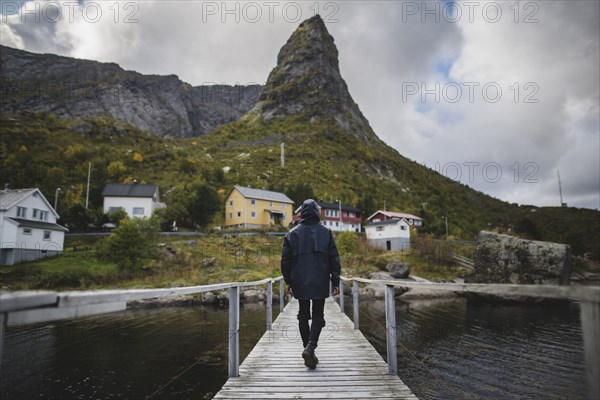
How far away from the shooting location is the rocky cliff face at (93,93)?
15075cm

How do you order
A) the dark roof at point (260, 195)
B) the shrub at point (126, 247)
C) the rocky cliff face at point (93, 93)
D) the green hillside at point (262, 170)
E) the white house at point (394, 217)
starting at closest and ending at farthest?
the shrub at point (126, 247) < the dark roof at point (260, 195) < the white house at point (394, 217) < the green hillside at point (262, 170) < the rocky cliff face at point (93, 93)

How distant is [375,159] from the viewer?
10656cm

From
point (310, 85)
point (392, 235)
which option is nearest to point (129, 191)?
point (392, 235)

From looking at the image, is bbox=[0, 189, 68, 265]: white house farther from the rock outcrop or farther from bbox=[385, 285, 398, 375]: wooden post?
the rock outcrop

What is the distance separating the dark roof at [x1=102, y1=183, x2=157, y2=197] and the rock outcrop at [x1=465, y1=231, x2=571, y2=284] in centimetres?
4242

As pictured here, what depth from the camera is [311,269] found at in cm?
465

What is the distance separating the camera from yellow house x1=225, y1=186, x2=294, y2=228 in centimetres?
4847

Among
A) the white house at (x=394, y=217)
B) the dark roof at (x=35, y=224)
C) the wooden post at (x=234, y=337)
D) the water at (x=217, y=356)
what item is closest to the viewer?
the wooden post at (x=234, y=337)

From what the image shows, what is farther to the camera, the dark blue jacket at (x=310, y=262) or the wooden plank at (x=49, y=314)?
the dark blue jacket at (x=310, y=262)

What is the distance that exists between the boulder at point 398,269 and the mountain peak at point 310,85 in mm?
99820

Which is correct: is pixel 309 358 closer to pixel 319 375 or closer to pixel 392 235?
pixel 319 375

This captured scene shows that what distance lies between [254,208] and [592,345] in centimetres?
4859

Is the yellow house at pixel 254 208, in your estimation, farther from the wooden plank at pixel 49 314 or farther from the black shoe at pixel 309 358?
the wooden plank at pixel 49 314

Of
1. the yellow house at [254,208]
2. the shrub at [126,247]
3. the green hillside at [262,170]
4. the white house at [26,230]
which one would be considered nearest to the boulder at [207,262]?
the shrub at [126,247]
